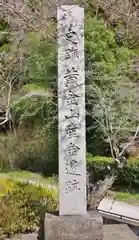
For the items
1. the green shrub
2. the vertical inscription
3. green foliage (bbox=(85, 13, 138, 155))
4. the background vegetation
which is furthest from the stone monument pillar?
green foliage (bbox=(85, 13, 138, 155))

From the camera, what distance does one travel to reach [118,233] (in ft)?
15.6

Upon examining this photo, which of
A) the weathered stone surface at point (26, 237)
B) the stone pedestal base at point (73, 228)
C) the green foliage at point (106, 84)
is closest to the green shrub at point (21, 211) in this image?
the weathered stone surface at point (26, 237)

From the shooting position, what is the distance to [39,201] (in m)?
5.62

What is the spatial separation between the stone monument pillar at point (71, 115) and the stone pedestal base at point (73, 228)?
→ 6 cm

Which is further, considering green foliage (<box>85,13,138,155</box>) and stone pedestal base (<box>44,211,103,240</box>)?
green foliage (<box>85,13,138,155</box>)

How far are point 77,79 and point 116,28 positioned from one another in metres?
8.62

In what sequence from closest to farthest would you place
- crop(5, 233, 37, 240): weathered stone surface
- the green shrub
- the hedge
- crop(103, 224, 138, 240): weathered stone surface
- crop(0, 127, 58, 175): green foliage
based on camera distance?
1. crop(103, 224, 138, 240): weathered stone surface
2. crop(5, 233, 37, 240): weathered stone surface
3. the green shrub
4. the hedge
5. crop(0, 127, 58, 175): green foliage

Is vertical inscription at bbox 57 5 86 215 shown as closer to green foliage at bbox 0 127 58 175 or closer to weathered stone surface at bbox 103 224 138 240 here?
weathered stone surface at bbox 103 224 138 240

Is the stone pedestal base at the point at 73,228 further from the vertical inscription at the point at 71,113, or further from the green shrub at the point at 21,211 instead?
the green shrub at the point at 21,211

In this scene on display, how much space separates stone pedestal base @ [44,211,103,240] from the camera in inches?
160

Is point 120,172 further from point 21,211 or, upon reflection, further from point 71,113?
point 71,113

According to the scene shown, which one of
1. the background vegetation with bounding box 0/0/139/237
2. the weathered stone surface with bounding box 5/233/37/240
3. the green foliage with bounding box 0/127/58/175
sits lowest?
the weathered stone surface with bounding box 5/233/37/240

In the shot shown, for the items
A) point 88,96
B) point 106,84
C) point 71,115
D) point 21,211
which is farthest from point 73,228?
point 106,84

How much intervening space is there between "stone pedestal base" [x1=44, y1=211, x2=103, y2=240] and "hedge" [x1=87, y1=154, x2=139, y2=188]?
5.47 meters
